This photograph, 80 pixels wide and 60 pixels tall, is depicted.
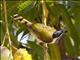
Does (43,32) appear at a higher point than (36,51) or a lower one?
higher

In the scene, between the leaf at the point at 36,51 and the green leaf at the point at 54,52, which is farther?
the leaf at the point at 36,51

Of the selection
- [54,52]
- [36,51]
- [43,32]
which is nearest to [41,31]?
[43,32]

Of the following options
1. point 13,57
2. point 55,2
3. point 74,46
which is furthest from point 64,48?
point 13,57

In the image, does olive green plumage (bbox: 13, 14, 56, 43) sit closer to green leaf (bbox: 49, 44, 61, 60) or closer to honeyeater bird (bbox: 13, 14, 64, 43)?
honeyeater bird (bbox: 13, 14, 64, 43)

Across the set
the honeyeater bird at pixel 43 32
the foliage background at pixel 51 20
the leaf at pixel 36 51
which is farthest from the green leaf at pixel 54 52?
the honeyeater bird at pixel 43 32

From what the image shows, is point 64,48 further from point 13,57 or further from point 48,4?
point 13,57

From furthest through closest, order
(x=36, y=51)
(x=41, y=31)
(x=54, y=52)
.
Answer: (x=36, y=51), (x=54, y=52), (x=41, y=31)

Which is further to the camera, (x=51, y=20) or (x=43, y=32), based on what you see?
(x=51, y=20)

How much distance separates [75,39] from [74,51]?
0.25 ft

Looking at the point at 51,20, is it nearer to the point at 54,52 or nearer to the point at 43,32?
the point at 54,52

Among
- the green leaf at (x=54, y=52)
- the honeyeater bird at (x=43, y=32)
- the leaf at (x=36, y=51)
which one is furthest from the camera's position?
the leaf at (x=36, y=51)

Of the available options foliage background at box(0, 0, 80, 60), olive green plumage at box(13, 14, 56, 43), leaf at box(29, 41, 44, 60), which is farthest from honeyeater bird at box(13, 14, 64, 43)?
leaf at box(29, 41, 44, 60)

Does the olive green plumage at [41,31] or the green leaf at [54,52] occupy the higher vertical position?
the olive green plumage at [41,31]

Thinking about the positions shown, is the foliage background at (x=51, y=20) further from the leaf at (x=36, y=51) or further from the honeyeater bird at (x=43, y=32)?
the honeyeater bird at (x=43, y=32)
